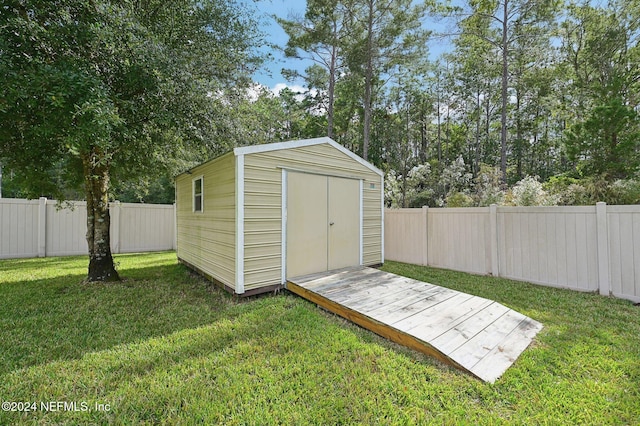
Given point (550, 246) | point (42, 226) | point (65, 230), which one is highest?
point (42, 226)

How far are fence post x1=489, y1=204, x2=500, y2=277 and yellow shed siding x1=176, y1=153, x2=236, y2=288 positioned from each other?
4868 millimetres

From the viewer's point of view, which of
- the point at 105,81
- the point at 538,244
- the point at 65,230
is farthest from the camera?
the point at 65,230

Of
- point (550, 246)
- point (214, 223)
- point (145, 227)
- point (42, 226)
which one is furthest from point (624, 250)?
point (42, 226)

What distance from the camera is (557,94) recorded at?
1652 cm

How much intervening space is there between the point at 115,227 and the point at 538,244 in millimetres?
10844

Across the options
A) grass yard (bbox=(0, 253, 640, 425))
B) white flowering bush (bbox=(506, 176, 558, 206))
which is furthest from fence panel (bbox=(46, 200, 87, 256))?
white flowering bush (bbox=(506, 176, 558, 206))

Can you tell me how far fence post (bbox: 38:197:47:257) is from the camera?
7.52 meters

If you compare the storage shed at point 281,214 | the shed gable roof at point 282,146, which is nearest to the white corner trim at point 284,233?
the storage shed at point 281,214

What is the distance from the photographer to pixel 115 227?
8680 millimetres

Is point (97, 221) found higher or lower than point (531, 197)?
lower

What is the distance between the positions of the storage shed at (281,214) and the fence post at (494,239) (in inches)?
84.5

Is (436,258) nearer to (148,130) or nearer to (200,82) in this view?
(200,82)

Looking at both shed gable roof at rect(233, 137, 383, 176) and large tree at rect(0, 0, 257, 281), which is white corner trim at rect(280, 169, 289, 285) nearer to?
shed gable roof at rect(233, 137, 383, 176)

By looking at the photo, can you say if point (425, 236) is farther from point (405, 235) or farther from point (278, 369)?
point (278, 369)
